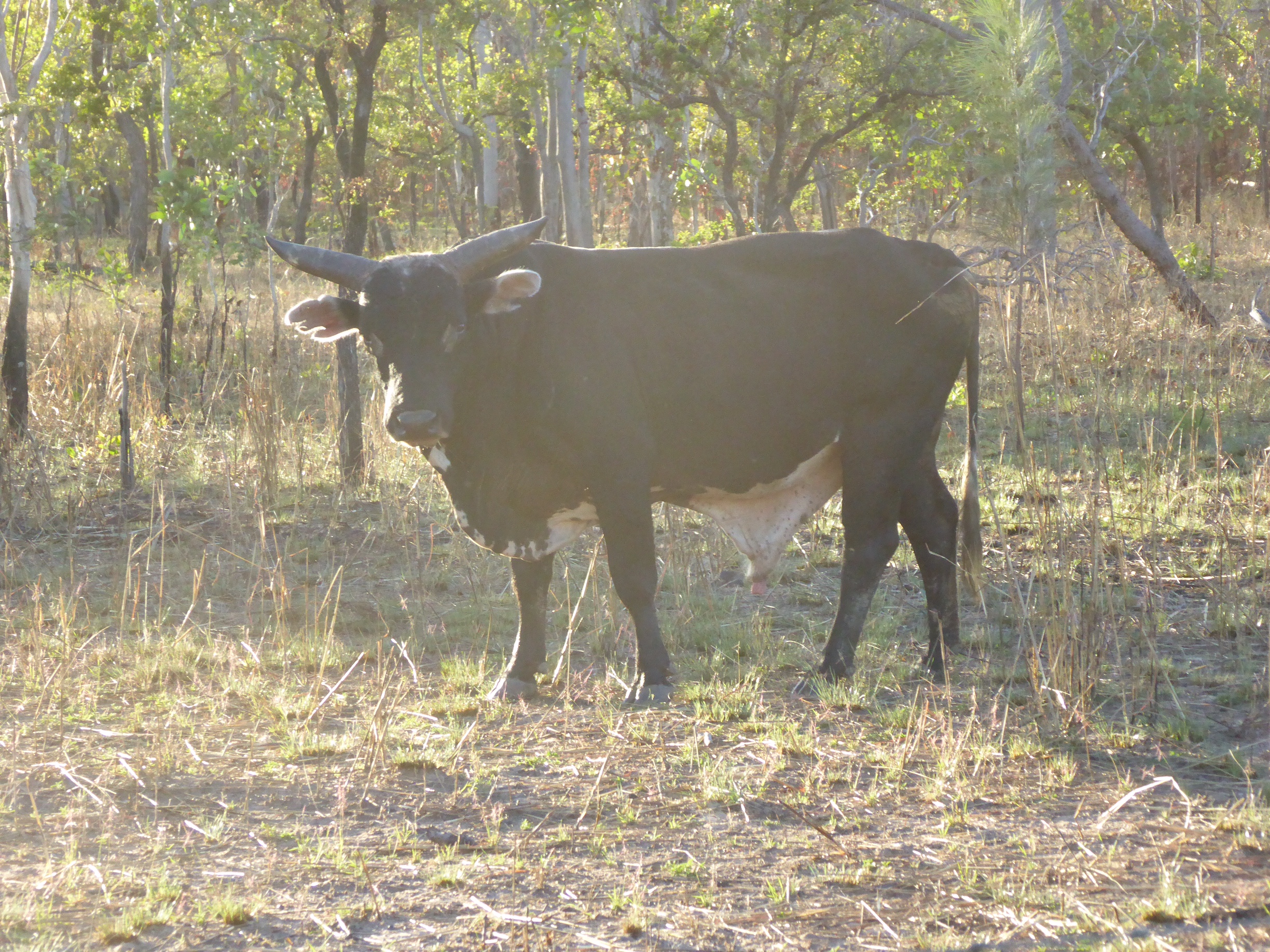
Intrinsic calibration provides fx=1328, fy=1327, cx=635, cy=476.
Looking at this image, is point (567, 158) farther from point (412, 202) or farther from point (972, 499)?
point (412, 202)

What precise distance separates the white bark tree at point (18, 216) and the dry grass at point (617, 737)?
807 mm

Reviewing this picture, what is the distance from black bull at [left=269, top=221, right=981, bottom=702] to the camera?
552 cm

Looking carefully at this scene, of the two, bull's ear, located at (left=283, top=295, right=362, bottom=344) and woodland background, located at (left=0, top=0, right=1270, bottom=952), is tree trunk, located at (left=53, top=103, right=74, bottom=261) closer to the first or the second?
woodland background, located at (left=0, top=0, right=1270, bottom=952)

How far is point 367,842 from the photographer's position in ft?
13.2

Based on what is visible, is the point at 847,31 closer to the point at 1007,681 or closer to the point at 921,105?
the point at 921,105

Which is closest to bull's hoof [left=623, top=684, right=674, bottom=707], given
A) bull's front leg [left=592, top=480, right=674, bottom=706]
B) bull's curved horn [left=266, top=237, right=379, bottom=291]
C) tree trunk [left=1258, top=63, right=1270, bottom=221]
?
bull's front leg [left=592, top=480, right=674, bottom=706]

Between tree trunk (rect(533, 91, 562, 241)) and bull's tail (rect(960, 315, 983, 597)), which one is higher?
tree trunk (rect(533, 91, 562, 241))

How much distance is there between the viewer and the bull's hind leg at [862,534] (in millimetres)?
5773

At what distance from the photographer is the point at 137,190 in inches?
1032

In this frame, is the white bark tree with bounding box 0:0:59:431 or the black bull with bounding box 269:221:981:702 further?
the white bark tree with bounding box 0:0:59:431

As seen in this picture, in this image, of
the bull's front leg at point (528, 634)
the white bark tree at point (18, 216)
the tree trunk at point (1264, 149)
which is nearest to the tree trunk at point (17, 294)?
the white bark tree at point (18, 216)

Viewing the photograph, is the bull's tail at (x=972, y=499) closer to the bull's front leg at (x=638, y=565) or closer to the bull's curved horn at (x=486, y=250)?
the bull's front leg at (x=638, y=565)

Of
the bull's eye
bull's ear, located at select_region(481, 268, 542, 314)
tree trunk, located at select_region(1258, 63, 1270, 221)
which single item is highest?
tree trunk, located at select_region(1258, 63, 1270, 221)

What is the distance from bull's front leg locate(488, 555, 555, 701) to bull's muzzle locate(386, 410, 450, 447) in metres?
1.06
